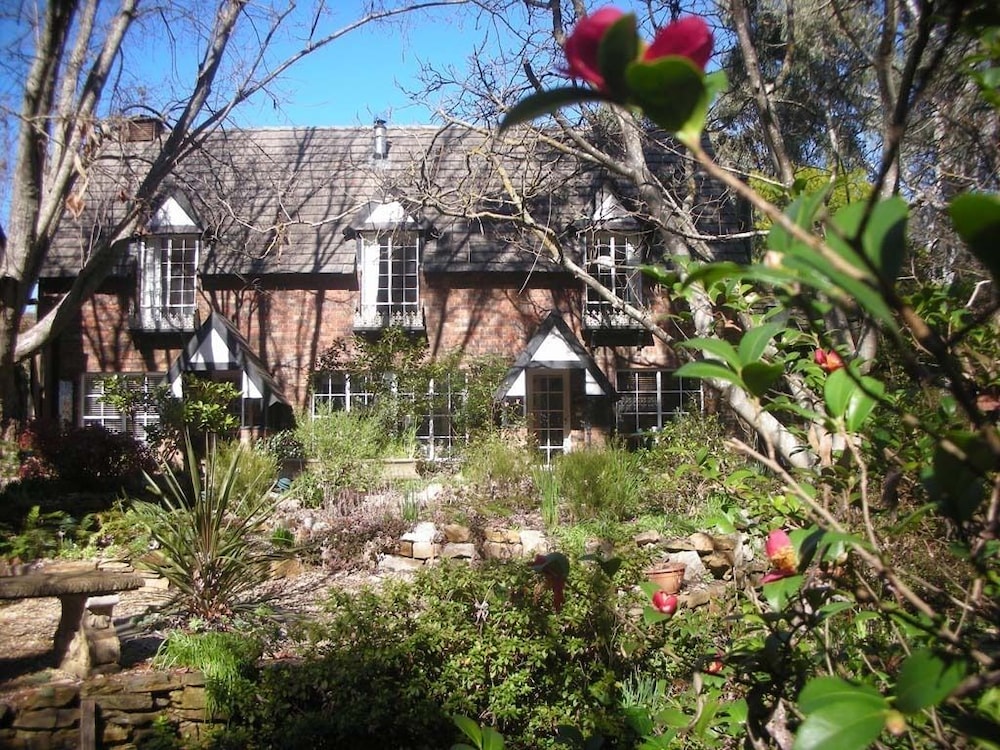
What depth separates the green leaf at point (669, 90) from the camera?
0.80m

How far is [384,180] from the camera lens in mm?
12562

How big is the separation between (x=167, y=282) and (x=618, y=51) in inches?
676

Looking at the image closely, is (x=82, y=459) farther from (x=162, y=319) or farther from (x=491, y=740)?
(x=491, y=740)

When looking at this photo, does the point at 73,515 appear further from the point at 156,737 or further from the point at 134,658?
the point at 156,737

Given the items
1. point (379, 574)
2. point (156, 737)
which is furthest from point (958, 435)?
point (379, 574)

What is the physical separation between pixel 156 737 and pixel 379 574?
3.74 metres

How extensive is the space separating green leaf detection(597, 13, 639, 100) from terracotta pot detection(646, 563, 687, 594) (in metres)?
6.41

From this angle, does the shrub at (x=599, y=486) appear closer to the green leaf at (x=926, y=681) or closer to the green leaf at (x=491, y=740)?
the green leaf at (x=491, y=740)

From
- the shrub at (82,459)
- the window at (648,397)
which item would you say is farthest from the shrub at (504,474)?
the shrub at (82,459)

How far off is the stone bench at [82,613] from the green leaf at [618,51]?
5.86m

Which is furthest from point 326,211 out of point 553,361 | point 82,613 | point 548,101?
A: point 548,101

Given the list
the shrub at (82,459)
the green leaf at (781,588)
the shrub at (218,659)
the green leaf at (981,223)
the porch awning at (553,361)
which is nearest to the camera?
the green leaf at (981,223)

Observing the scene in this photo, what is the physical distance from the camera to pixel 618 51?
83cm

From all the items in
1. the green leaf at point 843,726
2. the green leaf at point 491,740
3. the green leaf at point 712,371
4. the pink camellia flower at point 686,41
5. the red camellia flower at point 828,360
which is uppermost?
the pink camellia flower at point 686,41
